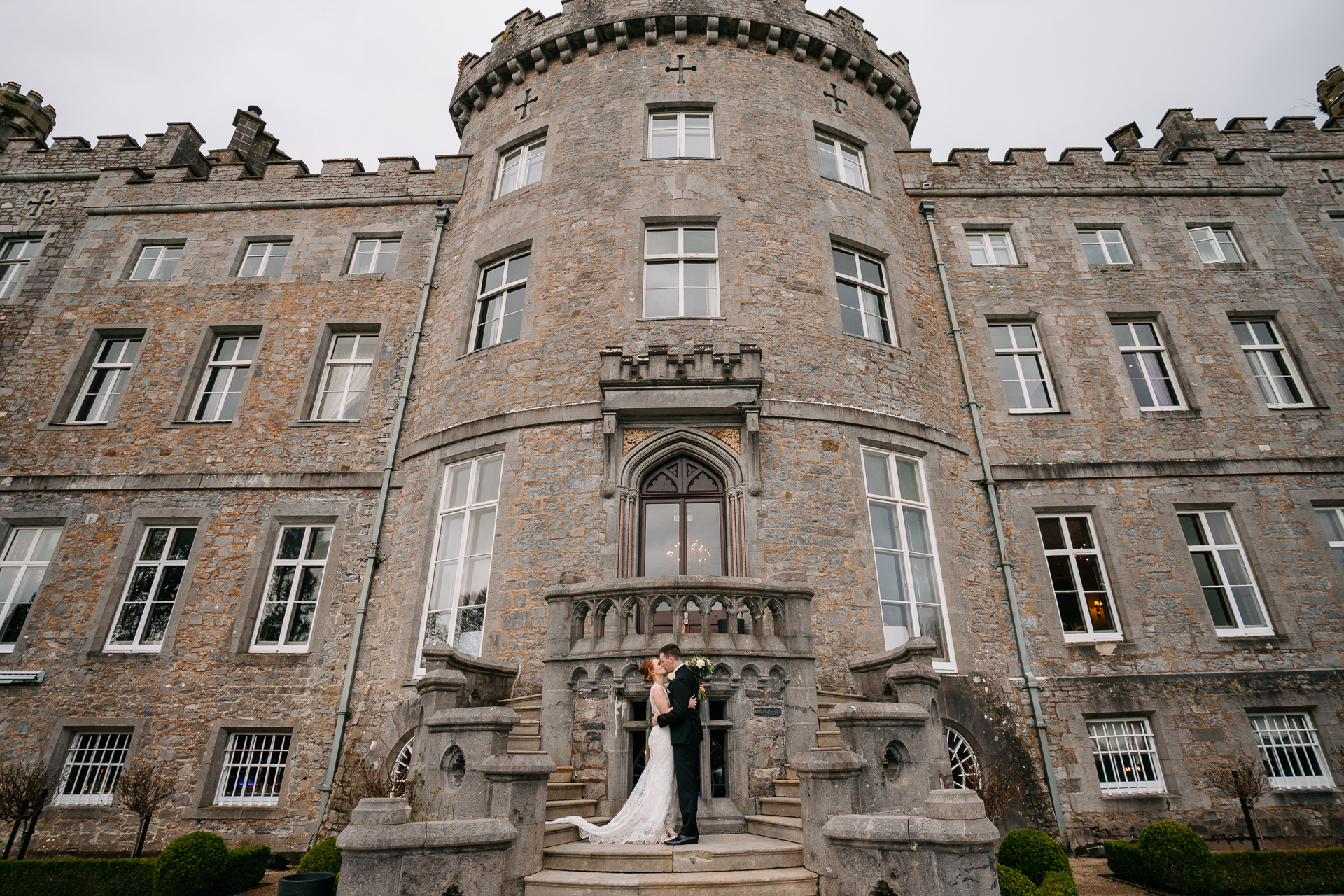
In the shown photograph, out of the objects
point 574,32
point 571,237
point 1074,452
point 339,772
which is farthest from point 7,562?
point 1074,452

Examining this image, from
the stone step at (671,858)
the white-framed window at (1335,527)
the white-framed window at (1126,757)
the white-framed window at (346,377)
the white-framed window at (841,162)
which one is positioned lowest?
the stone step at (671,858)

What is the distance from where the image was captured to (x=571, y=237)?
42.8ft

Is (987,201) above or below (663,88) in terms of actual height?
below

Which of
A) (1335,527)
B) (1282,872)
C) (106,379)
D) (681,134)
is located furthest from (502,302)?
(1335,527)

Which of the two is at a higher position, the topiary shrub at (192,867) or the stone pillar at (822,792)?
the stone pillar at (822,792)

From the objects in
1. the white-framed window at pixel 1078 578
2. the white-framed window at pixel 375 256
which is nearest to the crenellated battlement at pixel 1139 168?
the white-framed window at pixel 1078 578

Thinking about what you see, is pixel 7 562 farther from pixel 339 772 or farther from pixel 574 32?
pixel 574 32

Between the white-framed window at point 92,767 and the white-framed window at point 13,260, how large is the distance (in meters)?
10.5

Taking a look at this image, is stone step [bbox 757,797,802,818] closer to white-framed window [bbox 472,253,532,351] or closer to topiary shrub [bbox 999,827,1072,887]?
topiary shrub [bbox 999,827,1072,887]

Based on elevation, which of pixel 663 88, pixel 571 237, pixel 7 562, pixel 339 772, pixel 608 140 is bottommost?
pixel 339 772

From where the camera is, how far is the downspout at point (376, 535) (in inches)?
410

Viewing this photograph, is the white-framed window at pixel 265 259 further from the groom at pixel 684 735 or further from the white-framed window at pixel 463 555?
the groom at pixel 684 735

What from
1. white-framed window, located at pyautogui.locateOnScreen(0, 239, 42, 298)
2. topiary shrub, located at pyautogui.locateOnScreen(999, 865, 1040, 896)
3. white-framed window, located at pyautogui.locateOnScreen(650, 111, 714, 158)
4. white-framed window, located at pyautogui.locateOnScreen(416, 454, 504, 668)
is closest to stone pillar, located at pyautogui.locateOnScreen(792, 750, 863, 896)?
topiary shrub, located at pyautogui.locateOnScreen(999, 865, 1040, 896)

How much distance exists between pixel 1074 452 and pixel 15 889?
668 inches
